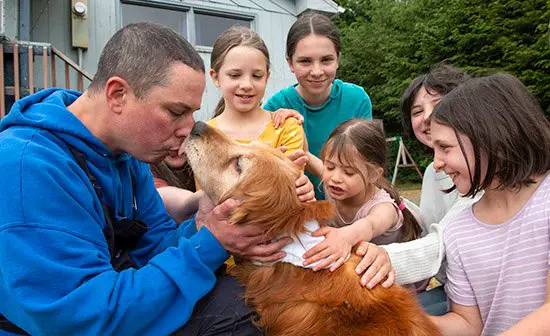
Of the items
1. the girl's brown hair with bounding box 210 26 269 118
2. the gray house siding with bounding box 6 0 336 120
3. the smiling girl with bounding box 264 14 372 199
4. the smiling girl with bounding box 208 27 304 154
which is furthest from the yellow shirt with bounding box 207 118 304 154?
the gray house siding with bounding box 6 0 336 120

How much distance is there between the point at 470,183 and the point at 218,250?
147cm

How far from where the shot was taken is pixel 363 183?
345cm

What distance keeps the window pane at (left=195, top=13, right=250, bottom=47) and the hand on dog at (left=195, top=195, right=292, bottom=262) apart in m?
9.03

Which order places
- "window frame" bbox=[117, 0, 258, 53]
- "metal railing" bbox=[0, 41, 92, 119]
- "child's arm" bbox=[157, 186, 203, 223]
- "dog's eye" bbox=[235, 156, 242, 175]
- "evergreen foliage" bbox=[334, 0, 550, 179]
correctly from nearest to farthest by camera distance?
"dog's eye" bbox=[235, 156, 242, 175], "child's arm" bbox=[157, 186, 203, 223], "metal railing" bbox=[0, 41, 92, 119], "window frame" bbox=[117, 0, 258, 53], "evergreen foliage" bbox=[334, 0, 550, 179]

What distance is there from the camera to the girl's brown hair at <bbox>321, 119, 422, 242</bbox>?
11.5 ft

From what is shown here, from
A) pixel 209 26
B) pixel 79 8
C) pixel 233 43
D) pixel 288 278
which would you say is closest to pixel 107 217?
pixel 288 278

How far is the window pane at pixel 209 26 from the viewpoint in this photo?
10602 millimetres

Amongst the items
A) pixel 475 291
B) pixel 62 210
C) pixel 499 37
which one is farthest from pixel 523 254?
pixel 499 37

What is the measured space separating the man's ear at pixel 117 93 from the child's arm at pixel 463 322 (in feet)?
6.84

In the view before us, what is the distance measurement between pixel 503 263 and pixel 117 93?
224cm

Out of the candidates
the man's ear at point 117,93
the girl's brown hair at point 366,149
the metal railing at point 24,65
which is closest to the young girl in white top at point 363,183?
the girl's brown hair at point 366,149

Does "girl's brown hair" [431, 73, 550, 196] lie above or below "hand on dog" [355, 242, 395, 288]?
above

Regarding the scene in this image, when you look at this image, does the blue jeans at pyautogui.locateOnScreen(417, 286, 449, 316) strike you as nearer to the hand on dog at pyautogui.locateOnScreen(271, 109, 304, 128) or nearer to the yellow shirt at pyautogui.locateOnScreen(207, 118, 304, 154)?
→ the yellow shirt at pyautogui.locateOnScreen(207, 118, 304, 154)

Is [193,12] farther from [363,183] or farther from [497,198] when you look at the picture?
[497,198]
